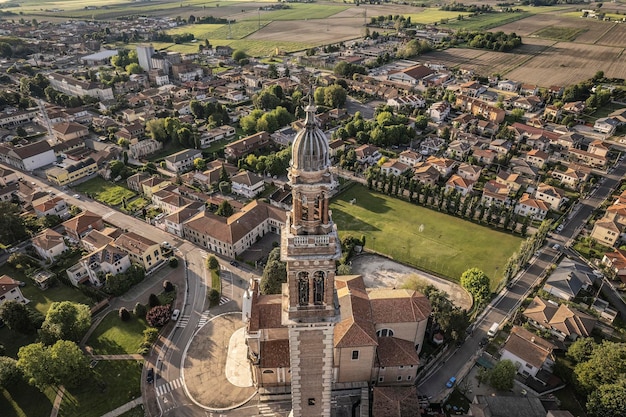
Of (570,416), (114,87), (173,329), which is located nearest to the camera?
(570,416)

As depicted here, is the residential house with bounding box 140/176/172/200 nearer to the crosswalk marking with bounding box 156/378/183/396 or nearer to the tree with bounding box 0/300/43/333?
the tree with bounding box 0/300/43/333

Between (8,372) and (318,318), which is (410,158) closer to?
(318,318)

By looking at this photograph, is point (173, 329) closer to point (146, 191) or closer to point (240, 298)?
point (240, 298)

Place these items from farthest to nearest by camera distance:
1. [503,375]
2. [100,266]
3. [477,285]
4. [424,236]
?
[424,236]
[100,266]
[477,285]
[503,375]

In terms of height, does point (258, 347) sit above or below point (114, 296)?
above

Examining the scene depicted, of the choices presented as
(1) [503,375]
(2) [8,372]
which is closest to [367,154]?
(1) [503,375]

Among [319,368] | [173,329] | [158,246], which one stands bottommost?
[173,329]

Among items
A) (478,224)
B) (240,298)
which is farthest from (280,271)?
(478,224)

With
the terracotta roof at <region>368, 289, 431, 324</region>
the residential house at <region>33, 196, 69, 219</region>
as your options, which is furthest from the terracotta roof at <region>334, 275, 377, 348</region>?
the residential house at <region>33, 196, 69, 219</region>
